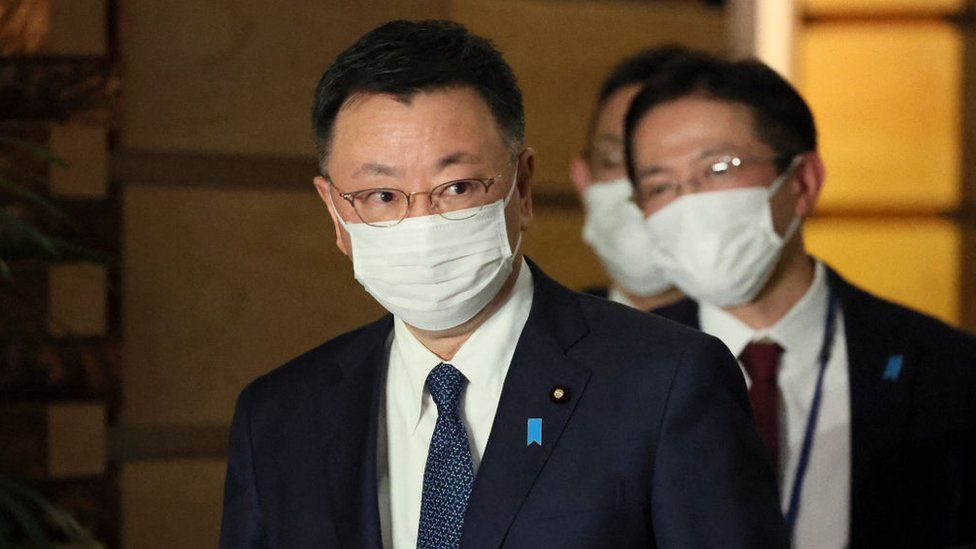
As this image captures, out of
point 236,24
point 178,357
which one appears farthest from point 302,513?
point 236,24

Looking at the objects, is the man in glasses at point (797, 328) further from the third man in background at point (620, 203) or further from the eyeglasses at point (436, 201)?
the eyeglasses at point (436, 201)

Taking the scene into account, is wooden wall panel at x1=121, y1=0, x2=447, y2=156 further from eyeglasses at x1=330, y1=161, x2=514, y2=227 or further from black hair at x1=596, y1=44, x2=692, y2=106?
eyeglasses at x1=330, y1=161, x2=514, y2=227

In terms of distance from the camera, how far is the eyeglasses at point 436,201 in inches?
70.3

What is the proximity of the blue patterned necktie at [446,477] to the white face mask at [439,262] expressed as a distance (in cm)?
10

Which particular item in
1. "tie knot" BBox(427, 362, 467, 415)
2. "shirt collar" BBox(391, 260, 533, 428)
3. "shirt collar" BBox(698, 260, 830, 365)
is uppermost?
"shirt collar" BBox(391, 260, 533, 428)

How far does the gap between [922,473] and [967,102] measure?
Answer: 2792 mm

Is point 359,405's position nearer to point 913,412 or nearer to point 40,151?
point 40,151

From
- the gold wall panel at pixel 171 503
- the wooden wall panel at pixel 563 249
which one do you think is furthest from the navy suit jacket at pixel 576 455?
the wooden wall panel at pixel 563 249

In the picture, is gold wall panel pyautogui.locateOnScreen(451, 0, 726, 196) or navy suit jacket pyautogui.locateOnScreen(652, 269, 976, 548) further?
gold wall panel pyautogui.locateOnScreen(451, 0, 726, 196)

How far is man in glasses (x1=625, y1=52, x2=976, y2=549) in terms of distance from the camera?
2.43 m

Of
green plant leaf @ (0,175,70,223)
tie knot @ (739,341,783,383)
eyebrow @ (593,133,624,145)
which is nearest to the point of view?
green plant leaf @ (0,175,70,223)

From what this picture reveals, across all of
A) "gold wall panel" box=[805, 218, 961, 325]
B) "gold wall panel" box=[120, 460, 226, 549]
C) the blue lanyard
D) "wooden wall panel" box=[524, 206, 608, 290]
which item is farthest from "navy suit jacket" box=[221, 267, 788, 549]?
"gold wall panel" box=[805, 218, 961, 325]

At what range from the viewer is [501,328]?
73.8 inches

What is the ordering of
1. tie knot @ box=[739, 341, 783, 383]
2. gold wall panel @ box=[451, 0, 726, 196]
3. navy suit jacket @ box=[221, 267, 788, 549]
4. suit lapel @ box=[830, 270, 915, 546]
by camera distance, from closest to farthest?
1. navy suit jacket @ box=[221, 267, 788, 549]
2. suit lapel @ box=[830, 270, 915, 546]
3. tie knot @ box=[739, 341, 783, 383]
4. gold wall panel @ box=[451, 0, 726, 196]
